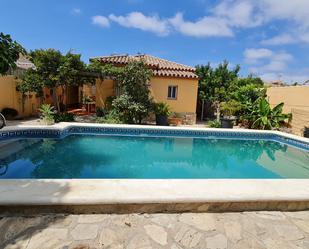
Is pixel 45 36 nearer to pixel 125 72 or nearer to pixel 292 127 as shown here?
pixel 125 72

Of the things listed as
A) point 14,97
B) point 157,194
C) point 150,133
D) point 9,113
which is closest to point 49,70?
point 14,97

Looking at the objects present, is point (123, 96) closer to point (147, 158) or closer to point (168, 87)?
point (168, 87)

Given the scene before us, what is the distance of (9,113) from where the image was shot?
15336mm

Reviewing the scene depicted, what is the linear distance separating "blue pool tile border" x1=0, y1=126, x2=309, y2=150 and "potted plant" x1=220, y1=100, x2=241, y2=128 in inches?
84.4

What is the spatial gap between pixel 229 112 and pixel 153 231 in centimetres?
1628

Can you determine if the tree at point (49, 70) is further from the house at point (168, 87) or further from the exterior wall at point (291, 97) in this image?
the exterior wall at point (291, 97)

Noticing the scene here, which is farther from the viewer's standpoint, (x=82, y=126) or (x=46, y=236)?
(x=82, y=126)

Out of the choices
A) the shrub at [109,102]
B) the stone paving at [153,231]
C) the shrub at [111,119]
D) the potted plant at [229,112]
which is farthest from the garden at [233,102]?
the stone paving at [153,231]

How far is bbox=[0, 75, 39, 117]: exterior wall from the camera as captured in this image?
1507 centimetres

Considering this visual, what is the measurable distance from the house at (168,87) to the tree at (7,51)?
14081mm

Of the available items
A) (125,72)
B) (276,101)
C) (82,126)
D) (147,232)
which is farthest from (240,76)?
(147,232)

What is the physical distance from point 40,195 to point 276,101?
1940cm

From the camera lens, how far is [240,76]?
80.6 ft

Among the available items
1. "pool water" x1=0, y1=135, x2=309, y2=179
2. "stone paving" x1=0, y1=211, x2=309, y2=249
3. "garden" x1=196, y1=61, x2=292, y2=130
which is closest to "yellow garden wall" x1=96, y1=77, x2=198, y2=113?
"garden" x1=196, y1=61, x2=292, y2=130
